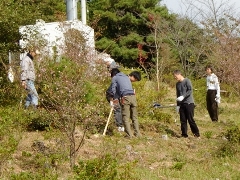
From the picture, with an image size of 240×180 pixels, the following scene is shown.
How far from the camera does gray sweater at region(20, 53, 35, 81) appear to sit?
31.4 feet

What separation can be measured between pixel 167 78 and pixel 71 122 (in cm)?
1606

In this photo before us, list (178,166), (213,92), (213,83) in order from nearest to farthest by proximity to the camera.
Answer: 1. (178,166)
2. (213,83)
3. (213,92)

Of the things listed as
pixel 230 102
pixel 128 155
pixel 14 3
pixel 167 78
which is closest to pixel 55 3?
pixel 167 78

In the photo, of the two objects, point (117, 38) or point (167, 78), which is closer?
point (167, 78)

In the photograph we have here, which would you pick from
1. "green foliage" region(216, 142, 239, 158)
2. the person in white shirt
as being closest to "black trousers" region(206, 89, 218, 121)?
the person in white shirt

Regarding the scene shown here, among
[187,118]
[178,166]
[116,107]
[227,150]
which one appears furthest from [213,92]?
[178,166]

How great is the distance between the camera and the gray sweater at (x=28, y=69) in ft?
31.4

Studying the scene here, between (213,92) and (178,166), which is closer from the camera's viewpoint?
(178,166)

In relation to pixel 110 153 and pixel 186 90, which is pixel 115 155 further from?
pixel 186 90

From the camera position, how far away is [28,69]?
9.62 metres

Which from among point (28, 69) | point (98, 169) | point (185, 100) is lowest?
point (98, 169)

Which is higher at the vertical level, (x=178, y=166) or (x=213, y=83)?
(x=213, y=83)

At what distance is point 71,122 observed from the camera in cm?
599

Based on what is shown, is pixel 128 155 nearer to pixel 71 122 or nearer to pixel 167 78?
pixel 71 122
